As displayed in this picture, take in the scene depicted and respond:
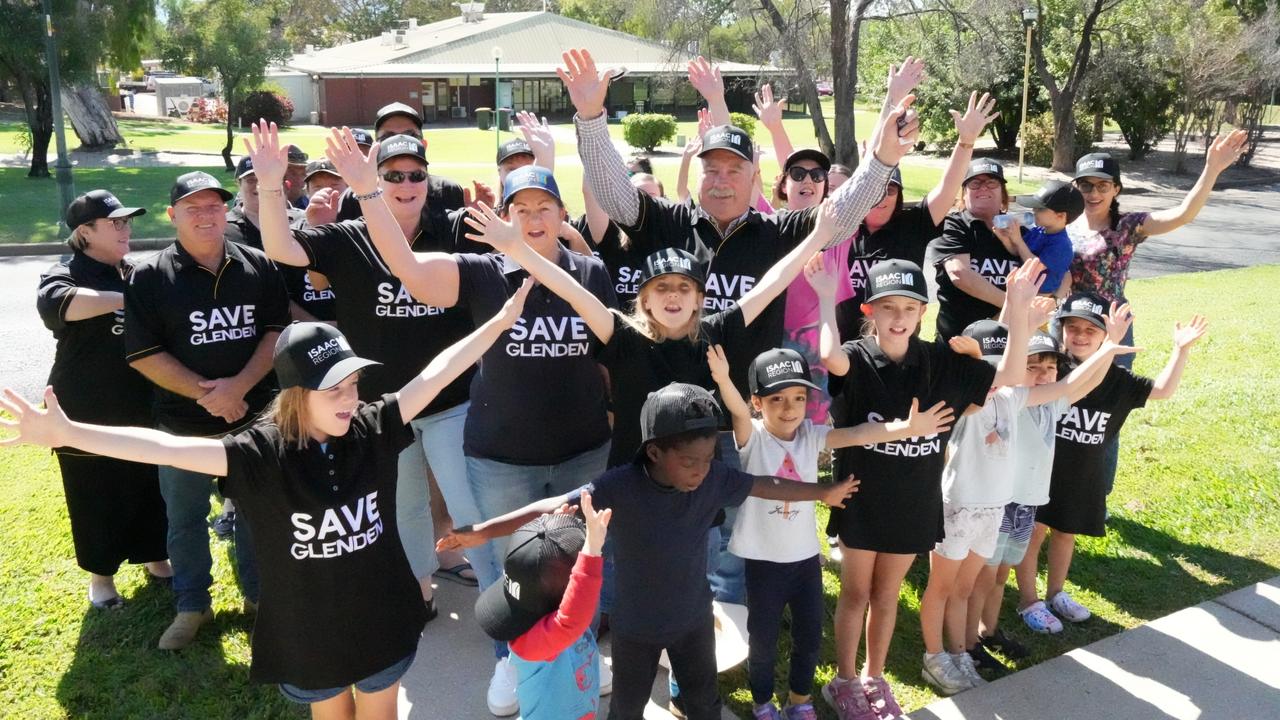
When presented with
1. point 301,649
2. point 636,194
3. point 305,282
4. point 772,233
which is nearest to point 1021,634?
point 772,233

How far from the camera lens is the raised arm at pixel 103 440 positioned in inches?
99.7

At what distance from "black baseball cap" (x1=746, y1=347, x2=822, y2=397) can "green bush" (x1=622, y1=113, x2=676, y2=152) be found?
28175 millimetres

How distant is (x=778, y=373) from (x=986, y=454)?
1.16 m

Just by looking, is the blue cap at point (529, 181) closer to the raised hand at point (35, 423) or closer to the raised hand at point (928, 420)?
the raised hand at point (928, 420)

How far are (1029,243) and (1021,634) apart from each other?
6.72 ft

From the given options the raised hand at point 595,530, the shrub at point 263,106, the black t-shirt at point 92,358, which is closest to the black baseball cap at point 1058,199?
the raised hand at point 595,530

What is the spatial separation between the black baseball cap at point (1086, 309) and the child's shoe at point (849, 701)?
6.24 feet

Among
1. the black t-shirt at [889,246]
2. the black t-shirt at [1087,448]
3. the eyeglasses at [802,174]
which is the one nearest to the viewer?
the black t-shirt at [1087,448]

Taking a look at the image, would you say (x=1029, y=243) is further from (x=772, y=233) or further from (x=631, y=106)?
(x=631, y=106)

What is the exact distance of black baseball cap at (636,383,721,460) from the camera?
3.05 metres

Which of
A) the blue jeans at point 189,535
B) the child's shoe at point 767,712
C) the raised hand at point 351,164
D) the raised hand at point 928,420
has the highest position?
the raised hand at point 351,164

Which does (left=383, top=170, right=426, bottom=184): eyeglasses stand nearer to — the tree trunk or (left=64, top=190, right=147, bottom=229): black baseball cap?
(left=64, top=190, right=147, bottom=229): black baseball cap

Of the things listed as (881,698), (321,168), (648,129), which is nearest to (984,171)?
(881,698)

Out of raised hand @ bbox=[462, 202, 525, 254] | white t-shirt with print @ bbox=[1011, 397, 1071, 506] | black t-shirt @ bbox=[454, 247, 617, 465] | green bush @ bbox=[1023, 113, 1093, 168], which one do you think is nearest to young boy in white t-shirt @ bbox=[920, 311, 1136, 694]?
white t-shirt with print @ bbox=[1011, 397, 1071, 506]
